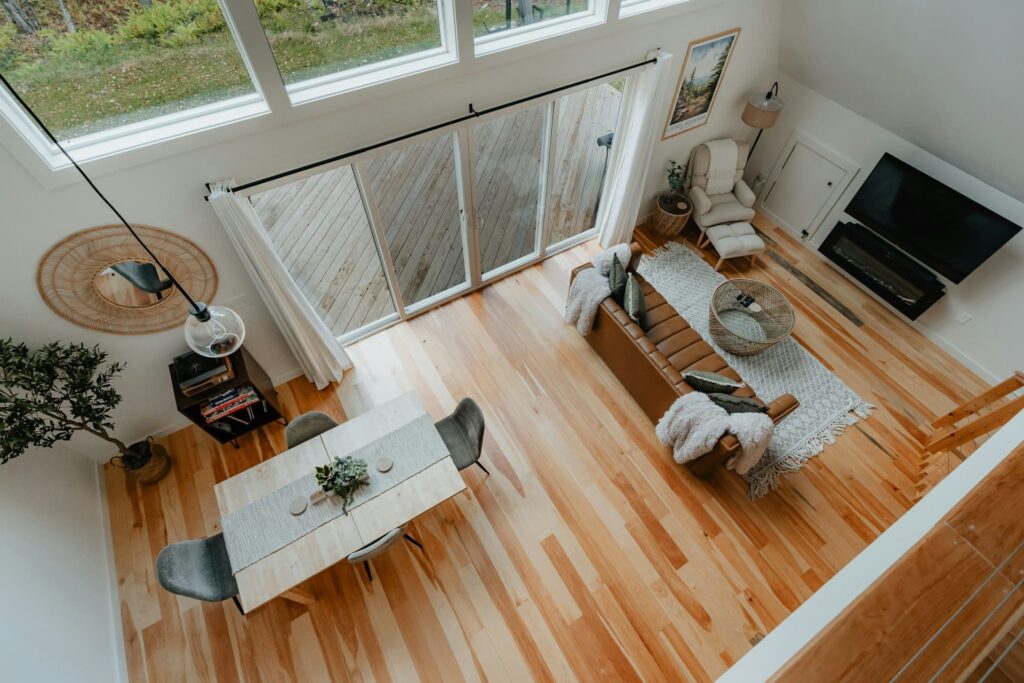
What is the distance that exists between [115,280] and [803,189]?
21.4 feet

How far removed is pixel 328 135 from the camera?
10.5 ft

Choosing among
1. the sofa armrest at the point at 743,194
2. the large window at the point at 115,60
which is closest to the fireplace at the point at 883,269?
the sofa armrest at the point at 743,194

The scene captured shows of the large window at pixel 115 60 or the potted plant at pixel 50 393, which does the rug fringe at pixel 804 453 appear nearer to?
the large window at pixel 115 60

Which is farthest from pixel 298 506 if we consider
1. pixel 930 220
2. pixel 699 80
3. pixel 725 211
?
pixel 930 220

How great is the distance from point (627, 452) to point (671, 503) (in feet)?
1.69

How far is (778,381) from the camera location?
4656 millimetres

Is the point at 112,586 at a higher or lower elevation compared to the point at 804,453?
higher

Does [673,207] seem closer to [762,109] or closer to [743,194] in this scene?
[743,194]

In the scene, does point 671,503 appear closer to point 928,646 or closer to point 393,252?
point 928,646

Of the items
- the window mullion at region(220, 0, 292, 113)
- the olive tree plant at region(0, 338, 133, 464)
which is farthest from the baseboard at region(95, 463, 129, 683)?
the window mullion at region(220, 0, 292, 113)

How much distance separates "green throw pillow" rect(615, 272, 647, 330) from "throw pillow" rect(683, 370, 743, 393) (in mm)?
633

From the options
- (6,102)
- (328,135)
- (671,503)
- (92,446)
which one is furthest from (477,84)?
(92,446)

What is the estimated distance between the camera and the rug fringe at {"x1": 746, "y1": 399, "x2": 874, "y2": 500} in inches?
155

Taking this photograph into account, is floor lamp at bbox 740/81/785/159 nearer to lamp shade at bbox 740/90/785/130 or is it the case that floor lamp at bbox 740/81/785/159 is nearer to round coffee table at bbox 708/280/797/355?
lamp shade at bbox 740/90/785/130
